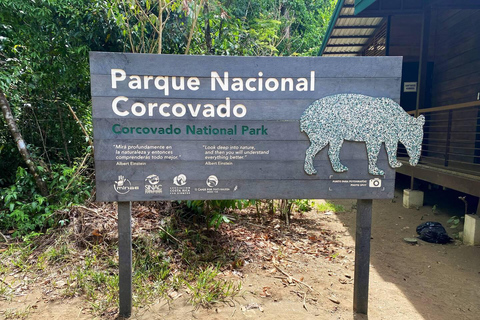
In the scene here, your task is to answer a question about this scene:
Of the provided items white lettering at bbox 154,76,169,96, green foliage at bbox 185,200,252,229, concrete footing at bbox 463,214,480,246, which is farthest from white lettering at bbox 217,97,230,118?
concrete footing at bbox 463,214,480,246

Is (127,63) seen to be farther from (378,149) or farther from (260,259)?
(260,259)

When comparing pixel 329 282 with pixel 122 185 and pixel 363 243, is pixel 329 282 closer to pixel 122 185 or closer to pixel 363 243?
pixel 363 243

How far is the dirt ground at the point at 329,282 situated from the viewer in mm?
2744

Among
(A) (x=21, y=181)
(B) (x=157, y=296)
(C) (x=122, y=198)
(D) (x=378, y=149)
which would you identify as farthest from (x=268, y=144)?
(A) (x=21, y=181)

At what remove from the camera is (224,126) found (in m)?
2.44

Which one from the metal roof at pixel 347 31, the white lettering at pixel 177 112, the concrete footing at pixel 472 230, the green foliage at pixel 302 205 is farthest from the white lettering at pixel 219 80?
the metal roof at pixel 347 31

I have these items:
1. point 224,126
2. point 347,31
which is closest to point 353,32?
point 347,31

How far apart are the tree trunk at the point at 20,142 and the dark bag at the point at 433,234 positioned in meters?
5.82

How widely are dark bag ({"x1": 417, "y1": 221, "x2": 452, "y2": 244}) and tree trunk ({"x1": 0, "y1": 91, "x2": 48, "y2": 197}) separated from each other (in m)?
5.82

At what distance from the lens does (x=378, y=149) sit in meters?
2.47

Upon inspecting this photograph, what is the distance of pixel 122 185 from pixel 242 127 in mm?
1076

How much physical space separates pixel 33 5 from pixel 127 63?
10.3 feet

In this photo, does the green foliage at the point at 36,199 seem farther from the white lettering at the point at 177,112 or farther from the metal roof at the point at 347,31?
the metal roof at the point at 347,31

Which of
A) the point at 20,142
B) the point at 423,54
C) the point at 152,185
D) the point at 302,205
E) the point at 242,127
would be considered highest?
the point at 423,54
